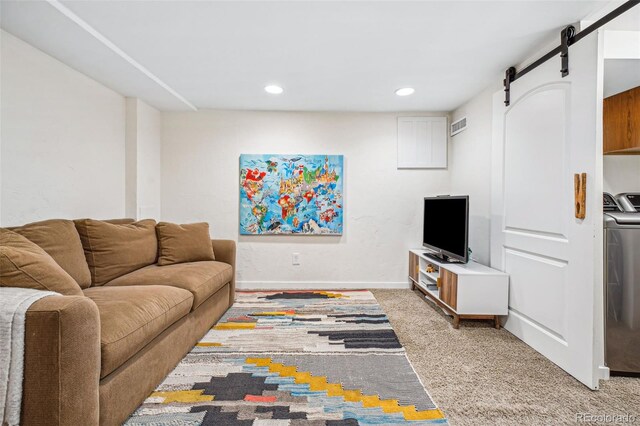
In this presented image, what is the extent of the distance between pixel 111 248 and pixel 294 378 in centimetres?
167

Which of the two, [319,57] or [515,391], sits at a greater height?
[319,57]

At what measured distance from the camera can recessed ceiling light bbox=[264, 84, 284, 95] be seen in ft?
10.7

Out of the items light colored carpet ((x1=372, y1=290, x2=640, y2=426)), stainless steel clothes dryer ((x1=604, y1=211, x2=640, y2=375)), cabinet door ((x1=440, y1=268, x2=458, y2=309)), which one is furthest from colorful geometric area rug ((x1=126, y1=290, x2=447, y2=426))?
stainless steel clothes dryer ((x1=604, y1=211, x2=640, y2=375))

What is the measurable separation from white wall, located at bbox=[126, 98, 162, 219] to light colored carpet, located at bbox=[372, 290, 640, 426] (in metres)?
3.08

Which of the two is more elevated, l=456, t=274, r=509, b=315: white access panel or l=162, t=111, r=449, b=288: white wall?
l=162, t=111, r=449, b=288: white wall

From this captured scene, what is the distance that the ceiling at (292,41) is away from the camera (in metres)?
1.97

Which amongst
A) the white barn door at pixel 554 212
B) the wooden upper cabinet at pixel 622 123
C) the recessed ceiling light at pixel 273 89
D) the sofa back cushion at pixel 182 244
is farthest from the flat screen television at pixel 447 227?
the sofa back cushion at pixel 182 244

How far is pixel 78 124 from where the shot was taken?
2.80 m

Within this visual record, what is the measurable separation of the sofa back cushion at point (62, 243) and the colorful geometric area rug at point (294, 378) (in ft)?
2.93

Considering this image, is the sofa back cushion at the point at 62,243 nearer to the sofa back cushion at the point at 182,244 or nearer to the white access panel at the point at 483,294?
the sofa back cushion at the point at 182,244

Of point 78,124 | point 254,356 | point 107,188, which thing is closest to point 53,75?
point 78,124

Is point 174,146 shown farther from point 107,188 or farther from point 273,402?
point 273,402

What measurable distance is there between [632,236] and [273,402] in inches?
92.2

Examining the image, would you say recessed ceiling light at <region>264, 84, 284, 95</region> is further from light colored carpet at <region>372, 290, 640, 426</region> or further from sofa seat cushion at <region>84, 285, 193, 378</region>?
light colored carpet at <region>372, 290, 640, 426</region>
